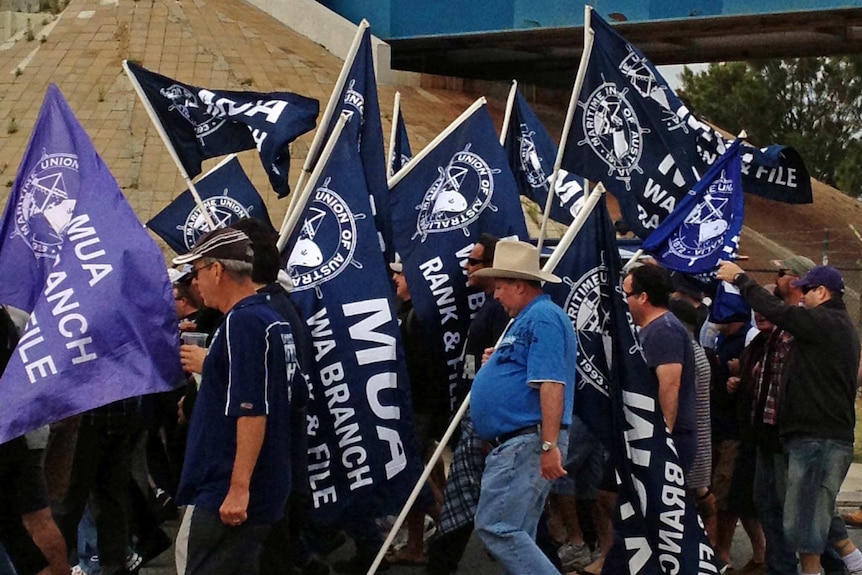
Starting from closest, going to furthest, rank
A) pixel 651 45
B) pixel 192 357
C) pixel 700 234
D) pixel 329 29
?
pixel 192 357, pixel 700 234, pixel 329 29, pixel 651 45

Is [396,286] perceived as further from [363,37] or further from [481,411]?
[481,411]

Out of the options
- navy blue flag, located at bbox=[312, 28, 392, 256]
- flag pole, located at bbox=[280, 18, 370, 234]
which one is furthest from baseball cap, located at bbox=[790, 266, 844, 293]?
flag pole, located at bbox=[280, 18, 370, 234]

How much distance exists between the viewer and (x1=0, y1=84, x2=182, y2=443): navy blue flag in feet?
17.2

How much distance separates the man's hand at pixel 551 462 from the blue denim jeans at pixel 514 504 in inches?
2.0

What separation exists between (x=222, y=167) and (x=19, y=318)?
9.89ft

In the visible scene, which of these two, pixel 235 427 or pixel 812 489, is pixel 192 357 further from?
pixel 812 489

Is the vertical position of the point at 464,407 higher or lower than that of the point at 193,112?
lower

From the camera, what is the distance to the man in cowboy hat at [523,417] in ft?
18.5

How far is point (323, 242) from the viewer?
264 inches

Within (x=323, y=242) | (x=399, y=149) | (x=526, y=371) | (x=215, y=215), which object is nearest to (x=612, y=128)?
(x=323, y=242)

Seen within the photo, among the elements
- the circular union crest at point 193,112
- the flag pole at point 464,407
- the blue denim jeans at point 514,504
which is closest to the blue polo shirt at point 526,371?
the blue denim jeans at point 514,504

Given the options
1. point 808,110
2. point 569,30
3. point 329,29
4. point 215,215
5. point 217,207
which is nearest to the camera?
A: point 215,215

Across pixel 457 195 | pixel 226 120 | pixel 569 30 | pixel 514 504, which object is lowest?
pixel 514 504

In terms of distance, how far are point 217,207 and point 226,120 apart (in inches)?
45.7
